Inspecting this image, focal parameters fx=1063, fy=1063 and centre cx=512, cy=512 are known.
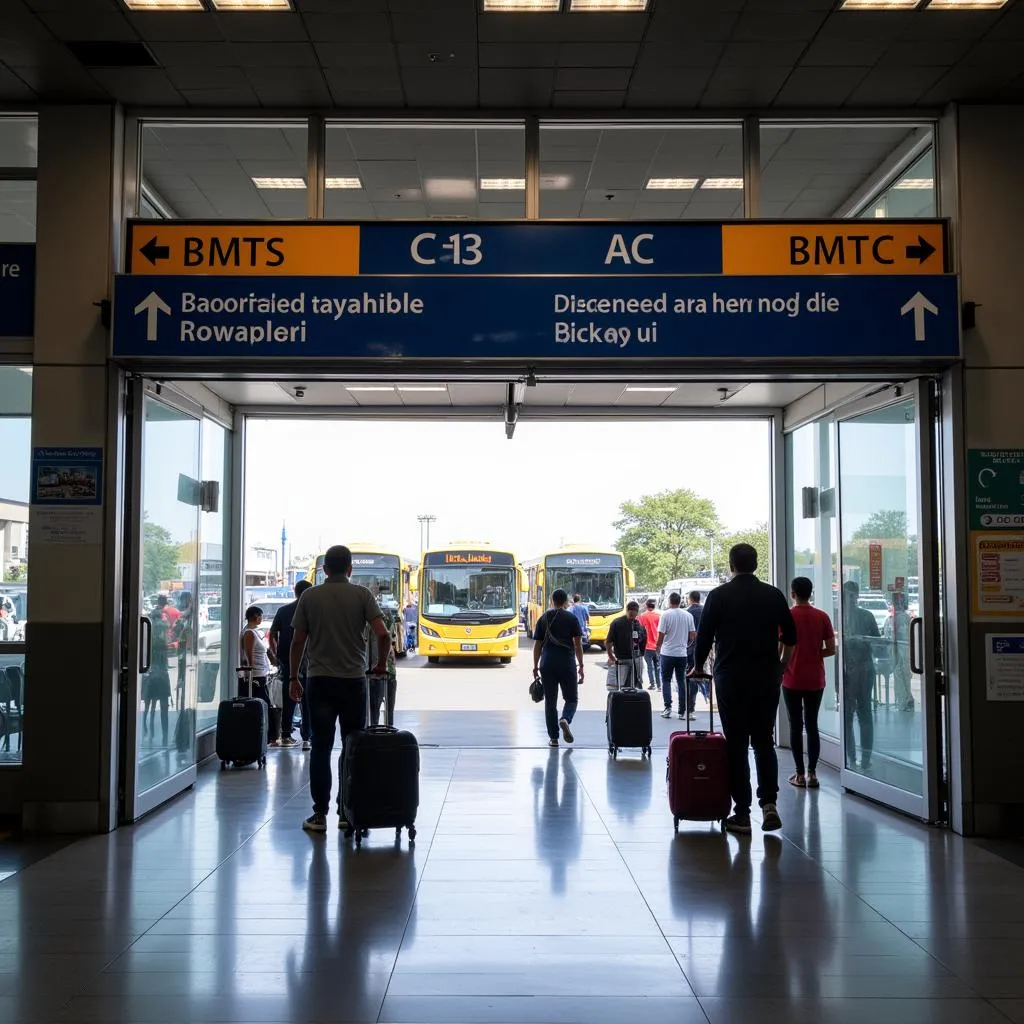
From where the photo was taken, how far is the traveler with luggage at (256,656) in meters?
10.5

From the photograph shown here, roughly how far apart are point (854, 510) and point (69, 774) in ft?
20.3

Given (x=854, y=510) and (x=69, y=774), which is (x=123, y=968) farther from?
(x=854, y=510)

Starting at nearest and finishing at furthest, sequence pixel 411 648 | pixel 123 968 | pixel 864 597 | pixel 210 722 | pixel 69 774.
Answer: pixel 123 968
pixel 69 774
pixel 864 597
pixel 210 722
pixel 411 648

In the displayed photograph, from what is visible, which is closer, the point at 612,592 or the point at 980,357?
the point at 980,357

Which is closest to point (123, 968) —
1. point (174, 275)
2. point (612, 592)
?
point (174, 275)

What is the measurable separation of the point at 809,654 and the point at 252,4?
6.12 meters

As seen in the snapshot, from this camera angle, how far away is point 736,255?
23.2 ft

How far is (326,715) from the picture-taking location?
22.0 feet

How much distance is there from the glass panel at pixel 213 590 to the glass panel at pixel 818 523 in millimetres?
5894

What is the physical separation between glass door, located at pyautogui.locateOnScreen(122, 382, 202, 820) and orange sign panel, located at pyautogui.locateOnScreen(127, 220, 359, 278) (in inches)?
36.0

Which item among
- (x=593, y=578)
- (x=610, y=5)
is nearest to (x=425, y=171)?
(x=610, y=5)

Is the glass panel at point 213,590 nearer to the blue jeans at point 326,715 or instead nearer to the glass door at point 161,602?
the glass door at point 161,602

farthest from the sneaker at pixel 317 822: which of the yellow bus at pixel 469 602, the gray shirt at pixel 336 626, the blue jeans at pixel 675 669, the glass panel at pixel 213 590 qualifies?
the yellow bus at pixel 469 602

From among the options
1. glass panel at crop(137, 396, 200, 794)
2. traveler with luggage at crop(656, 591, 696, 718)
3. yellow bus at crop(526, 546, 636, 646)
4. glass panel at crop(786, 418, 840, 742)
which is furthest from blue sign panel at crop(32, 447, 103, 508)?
yellow bus at crop(526, 546, 636, 646)
